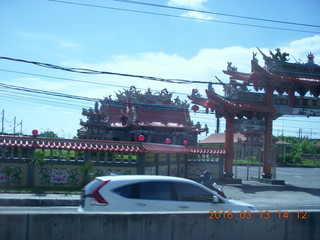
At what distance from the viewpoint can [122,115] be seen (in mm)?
38125

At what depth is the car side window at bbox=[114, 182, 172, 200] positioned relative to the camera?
6.82 metres

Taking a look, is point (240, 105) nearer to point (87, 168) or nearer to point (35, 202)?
point (87, 168)

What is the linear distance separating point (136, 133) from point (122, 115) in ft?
11.6

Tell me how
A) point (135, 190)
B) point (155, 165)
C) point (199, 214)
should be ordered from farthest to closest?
point (155, 165), point (135, 190), point (199, 214)

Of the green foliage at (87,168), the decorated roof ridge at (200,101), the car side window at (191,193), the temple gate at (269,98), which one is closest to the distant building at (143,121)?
the decorated roof ridge at (200,101)

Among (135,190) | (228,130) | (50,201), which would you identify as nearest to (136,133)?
(228,130)

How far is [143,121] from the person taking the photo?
36.0 meters

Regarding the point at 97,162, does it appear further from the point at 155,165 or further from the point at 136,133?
the point at 136,133

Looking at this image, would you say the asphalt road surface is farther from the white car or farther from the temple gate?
the white car

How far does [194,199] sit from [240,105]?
1319 cm

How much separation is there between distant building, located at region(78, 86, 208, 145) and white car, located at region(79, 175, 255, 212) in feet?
91.4

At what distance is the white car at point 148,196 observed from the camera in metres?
6.72
